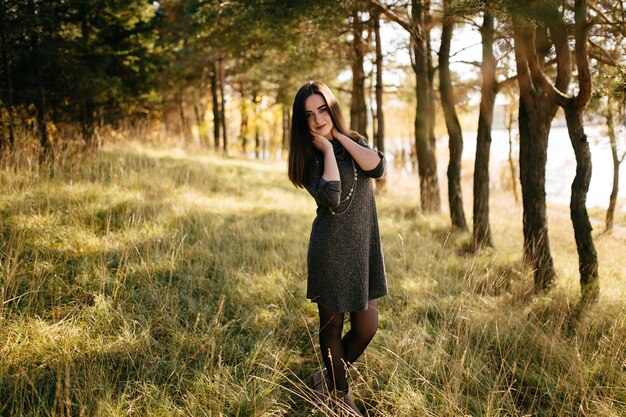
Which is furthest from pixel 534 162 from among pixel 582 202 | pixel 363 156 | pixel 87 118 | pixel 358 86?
pixel 87 118

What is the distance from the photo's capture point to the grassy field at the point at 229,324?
8.14ft

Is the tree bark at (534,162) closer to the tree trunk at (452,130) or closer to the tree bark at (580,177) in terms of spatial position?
the tree bark at (580,177)

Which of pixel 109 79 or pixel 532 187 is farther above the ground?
pixel 109 79

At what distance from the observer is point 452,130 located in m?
7.14

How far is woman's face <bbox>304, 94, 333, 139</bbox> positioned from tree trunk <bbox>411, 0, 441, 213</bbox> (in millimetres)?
5319

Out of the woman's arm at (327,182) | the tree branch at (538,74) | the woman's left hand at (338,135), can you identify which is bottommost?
the woman's arm at (327,182)

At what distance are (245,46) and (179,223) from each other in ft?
16.0

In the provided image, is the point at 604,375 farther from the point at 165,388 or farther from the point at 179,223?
the point at 179,223

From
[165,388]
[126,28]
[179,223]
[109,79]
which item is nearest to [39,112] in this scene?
[109,79]

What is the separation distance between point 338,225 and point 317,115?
2.07ft

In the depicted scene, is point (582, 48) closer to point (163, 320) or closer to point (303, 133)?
point (303, 133)

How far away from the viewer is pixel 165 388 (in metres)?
2.46

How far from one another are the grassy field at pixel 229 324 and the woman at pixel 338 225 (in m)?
0.41

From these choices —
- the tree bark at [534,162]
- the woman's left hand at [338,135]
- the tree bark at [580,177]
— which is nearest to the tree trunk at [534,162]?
the tree bark at [534,162]
